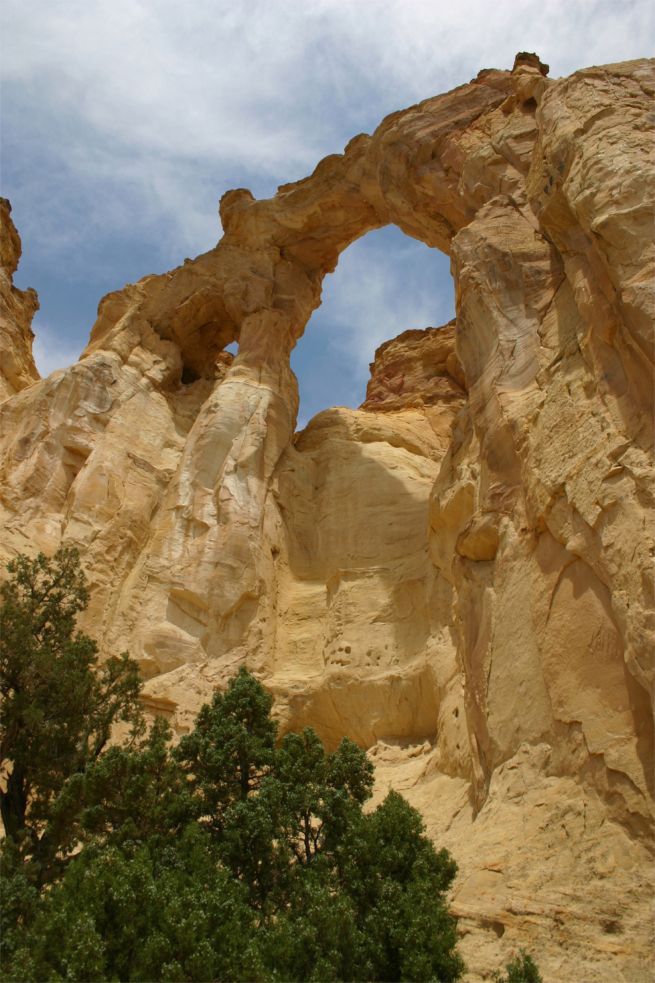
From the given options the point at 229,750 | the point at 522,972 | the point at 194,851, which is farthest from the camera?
the point at 229,750

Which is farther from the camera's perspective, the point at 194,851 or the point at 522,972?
the point at 194,851

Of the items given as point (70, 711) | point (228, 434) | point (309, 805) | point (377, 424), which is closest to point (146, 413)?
point (228, 434)

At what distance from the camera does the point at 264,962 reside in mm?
8586

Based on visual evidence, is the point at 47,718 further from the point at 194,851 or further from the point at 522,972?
the point at 522,972

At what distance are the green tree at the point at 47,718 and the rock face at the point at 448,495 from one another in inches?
191

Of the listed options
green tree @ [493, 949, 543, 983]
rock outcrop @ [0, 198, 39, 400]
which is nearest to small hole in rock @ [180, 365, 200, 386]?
rock outcrop @ [0, 198, 39, 400]

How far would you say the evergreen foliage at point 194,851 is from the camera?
854 cm

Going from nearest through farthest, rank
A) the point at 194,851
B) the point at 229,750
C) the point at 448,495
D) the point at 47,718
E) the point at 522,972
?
the point at 522,972 < the point at 194,851 < the point at 229,750 < the point at 47,718 < the point at 448,495

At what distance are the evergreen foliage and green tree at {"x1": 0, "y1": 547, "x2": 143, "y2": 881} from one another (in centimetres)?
2

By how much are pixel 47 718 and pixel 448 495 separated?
29.1 ft

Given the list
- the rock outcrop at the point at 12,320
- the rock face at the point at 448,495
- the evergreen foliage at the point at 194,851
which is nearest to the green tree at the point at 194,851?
the evergreen foliage at the point at 194,851

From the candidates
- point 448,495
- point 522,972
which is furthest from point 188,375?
point 522,972

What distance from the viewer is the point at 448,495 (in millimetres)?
17922

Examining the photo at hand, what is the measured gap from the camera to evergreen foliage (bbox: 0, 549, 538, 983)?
8.54 m
